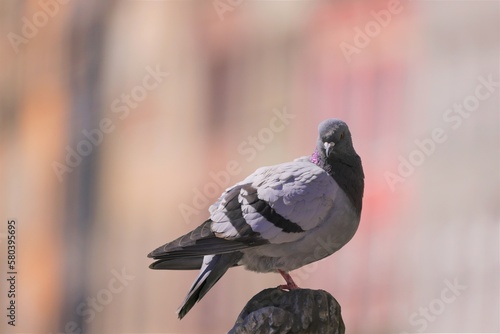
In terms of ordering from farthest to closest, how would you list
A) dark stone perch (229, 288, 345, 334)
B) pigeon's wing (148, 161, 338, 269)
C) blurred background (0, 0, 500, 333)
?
blurred background (0, 0, 500, 333) < pigeon's wing (148, 161, 338, 269) < dark stone perch (229, 288, 345, 334)

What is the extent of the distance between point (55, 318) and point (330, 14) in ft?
7.94

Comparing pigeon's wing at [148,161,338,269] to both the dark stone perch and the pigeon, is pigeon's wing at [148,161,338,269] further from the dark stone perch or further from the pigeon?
the dark stone perch

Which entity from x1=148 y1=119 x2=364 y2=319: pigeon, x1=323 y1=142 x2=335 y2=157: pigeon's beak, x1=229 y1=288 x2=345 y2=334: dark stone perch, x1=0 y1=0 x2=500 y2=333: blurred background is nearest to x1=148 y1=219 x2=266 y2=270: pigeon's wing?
x1=148 y1=119 x2=364 y2=319: pigeon

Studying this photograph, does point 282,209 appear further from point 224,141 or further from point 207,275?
point 224,141

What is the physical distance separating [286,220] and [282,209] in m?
0.04

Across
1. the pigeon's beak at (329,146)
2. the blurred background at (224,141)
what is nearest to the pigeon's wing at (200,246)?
the pigeon's beak at (329,146)

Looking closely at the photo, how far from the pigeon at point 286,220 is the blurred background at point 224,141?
123 cm

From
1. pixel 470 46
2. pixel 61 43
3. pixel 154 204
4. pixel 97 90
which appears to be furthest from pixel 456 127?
pixel 61 43

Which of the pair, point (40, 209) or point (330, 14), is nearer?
point (330, 14)

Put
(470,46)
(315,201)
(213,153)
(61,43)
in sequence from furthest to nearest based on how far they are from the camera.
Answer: (61,43), (213,153), (470,46), (315,201)

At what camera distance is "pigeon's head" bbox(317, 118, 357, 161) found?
2.84 metres

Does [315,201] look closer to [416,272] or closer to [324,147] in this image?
[324,147]

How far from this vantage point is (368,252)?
410 centimetres

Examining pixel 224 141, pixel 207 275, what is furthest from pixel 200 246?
pixel 224 141
